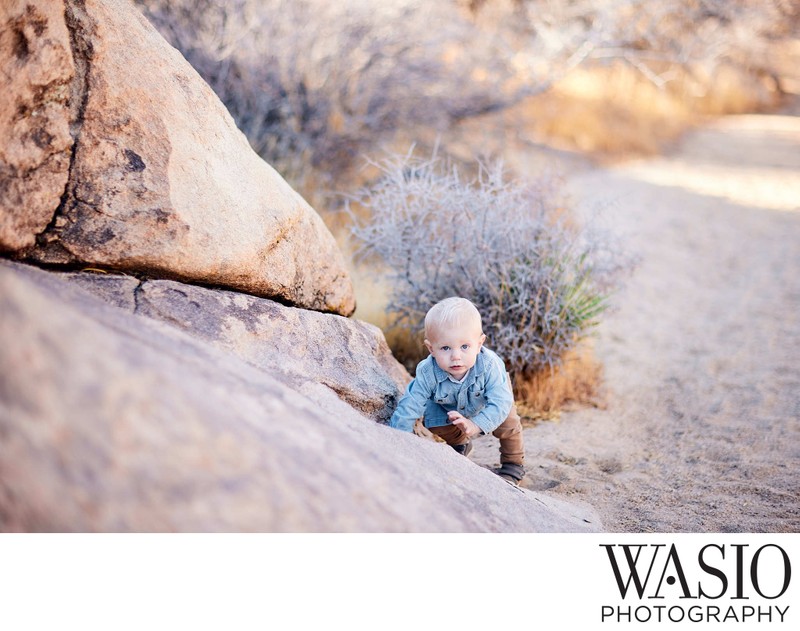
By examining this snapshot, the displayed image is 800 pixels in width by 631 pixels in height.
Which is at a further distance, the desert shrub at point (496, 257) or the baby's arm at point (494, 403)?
the desert shrub at point (496, 257)

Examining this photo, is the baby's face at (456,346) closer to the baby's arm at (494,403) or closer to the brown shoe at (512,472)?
the baby's arm at (494,403)

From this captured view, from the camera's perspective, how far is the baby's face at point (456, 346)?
288 cm

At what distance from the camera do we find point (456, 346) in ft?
9.48

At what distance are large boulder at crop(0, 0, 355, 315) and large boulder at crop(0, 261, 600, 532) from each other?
60cm

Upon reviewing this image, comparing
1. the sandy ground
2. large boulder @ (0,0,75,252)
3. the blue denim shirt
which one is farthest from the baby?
large boulder @ (0,0,75,252)

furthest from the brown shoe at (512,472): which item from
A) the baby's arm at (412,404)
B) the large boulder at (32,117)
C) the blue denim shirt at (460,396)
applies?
the large boulder at (32,117)

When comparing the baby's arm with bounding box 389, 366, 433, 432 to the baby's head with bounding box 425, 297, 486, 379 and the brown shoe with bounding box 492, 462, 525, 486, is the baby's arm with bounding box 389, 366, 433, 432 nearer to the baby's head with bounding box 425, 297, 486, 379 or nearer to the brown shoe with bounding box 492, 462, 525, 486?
the baby's head with bounding box 425, 297, 486, 379

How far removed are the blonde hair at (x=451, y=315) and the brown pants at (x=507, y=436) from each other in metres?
0.49

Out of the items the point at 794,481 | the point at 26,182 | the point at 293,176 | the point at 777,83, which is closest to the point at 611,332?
the point at 794,481

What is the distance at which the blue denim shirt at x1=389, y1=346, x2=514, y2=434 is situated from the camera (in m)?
2.89

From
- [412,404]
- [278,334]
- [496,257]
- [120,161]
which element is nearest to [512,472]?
[412,404]

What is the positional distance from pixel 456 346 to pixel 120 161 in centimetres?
147

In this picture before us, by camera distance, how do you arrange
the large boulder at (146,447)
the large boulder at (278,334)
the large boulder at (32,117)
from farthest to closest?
the large boulder at (278,334)
the large boulder at (32,117)
the large boulder at (146,447)
